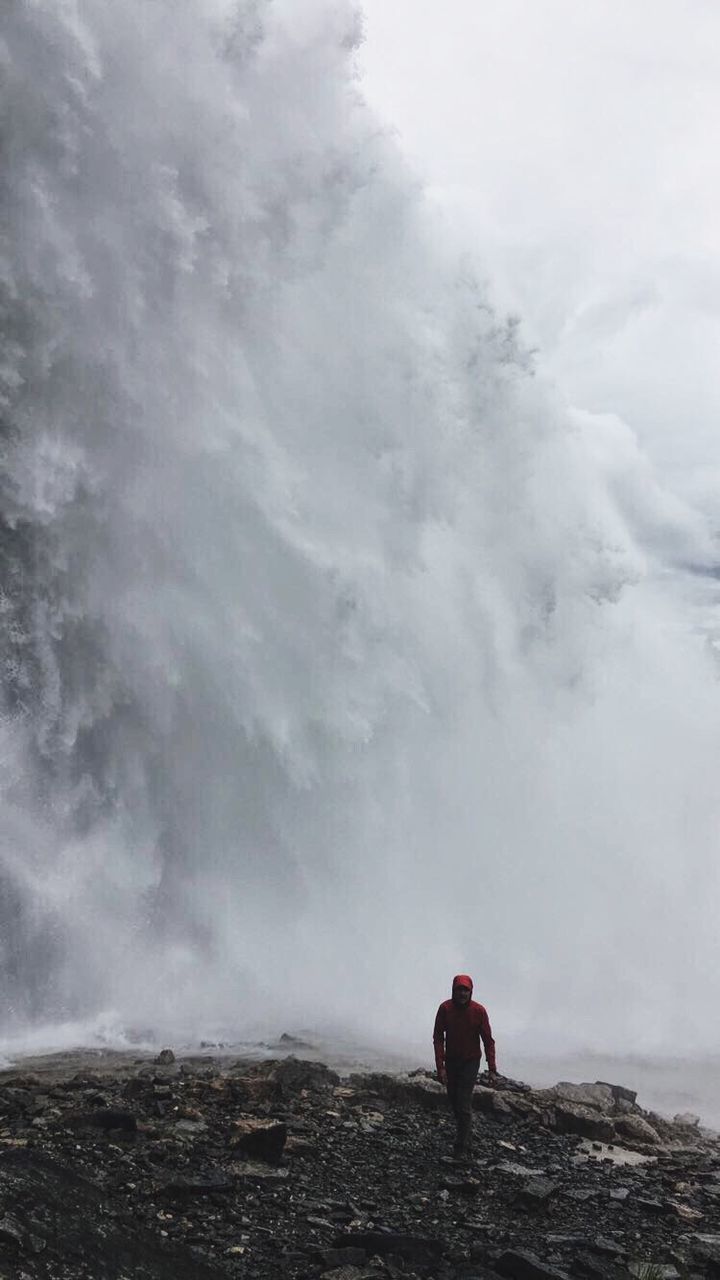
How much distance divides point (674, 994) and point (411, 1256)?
24915 millimetres

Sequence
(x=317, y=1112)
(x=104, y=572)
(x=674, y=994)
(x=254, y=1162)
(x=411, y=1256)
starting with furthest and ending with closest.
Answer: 1. (x=674, y=994)
2. (x=104, y=572)
3. (x=317, y=1112)
4. (x=254, y=1162)
5. (x=411, y=1256)

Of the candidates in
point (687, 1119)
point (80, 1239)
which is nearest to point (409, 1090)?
point (687, 1119)

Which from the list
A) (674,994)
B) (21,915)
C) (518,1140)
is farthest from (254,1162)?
(674,994)

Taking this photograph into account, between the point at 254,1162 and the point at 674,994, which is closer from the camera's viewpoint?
the point at 254,1162

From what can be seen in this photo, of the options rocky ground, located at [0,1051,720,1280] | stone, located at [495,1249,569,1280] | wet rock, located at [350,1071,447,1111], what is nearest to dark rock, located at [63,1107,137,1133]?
rocky ground, located at [0,1051,720,1280]

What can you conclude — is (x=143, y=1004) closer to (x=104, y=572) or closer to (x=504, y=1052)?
(x=504, y=1052)

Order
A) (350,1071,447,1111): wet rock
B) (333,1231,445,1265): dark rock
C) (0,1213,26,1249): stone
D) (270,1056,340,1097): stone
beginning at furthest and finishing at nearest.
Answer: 1. (270,1056,340,1097): stone
2. (350,1071,447,1111): wet rock
3. (333,1231,445,1265): dark rock
4. (0,1213,26,1249): stone

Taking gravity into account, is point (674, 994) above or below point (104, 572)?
below

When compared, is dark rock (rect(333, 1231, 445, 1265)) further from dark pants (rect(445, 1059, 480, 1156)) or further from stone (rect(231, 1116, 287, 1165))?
dark pants (rect(445, 1059, 480, 1156))

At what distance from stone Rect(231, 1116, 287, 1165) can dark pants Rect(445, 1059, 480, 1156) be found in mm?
2252

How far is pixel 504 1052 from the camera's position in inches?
842

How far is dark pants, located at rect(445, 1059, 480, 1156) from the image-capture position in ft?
33.5

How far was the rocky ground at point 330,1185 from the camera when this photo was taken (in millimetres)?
6320

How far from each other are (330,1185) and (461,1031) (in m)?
2.31
